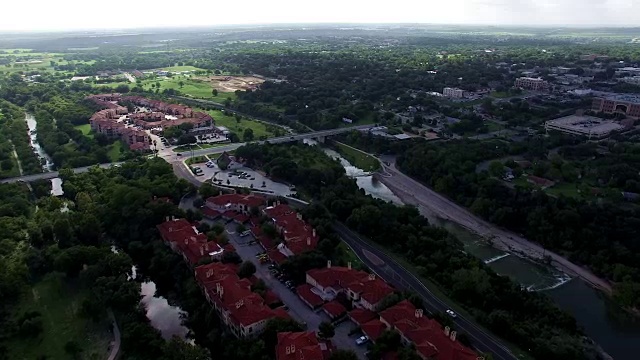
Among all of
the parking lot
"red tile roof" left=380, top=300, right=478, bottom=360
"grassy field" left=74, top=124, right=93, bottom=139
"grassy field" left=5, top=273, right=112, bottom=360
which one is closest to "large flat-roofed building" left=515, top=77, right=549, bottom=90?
the parking lot

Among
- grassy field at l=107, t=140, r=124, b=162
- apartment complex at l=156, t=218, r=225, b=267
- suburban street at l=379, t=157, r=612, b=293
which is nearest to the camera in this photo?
apartment complex at l=156, t=218, r=225, b=267

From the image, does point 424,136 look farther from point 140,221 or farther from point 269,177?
point 140,221

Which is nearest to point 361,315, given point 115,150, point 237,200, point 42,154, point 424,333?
point 424,333

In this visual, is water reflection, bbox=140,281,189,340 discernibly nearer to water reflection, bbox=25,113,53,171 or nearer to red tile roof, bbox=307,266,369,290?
red tile roof, bbox=307,266,369,290

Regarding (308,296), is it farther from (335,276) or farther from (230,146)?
(230,146)

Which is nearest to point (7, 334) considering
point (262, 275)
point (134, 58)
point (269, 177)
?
point (262, 275)

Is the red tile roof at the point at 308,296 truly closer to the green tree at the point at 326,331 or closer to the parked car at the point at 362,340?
the green tree at the point at 326,331
